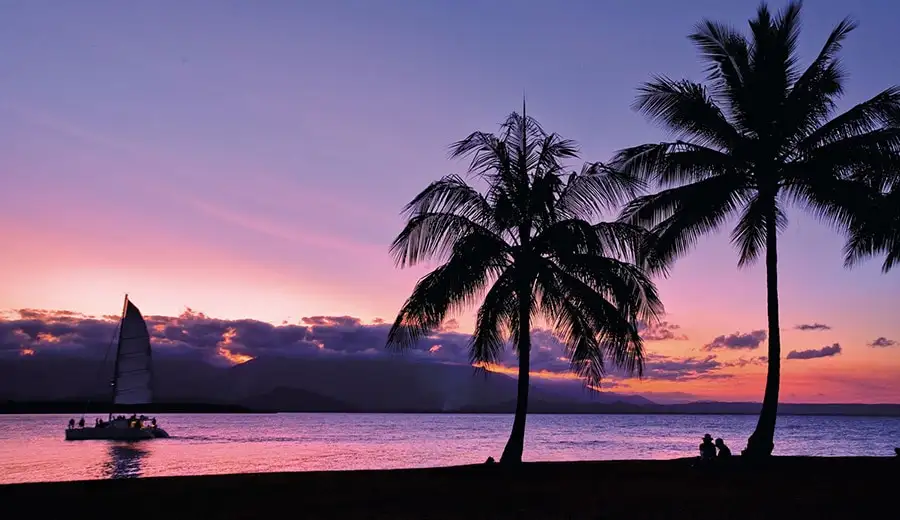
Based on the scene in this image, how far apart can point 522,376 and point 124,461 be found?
47485 millimetres

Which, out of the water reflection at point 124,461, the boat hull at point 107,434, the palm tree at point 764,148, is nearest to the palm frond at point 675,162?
the palm tree at point 764,148

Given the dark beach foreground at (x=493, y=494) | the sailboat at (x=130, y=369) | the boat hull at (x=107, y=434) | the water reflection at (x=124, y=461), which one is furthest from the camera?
the boat hull at (x=107, y=434)

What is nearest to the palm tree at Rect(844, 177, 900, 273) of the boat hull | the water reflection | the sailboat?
the water reflection

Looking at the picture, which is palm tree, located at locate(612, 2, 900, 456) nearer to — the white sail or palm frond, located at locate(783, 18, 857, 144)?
palm frond, located at locate(783, 18, 857, 144)

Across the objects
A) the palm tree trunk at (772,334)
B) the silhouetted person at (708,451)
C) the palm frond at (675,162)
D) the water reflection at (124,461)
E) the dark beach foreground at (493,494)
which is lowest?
the water reflection at (124,461)

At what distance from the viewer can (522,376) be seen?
20.5m

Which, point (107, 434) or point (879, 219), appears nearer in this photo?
point (879, 219)

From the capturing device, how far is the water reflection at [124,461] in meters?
46.9

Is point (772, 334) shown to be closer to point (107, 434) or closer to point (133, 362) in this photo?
point (133, 362)

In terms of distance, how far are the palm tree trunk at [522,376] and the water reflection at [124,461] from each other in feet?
104

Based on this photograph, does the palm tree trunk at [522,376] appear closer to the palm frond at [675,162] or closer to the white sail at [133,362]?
the palm frond at [675,162]

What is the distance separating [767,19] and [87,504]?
20.7m

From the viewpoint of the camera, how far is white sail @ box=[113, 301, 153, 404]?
80250mm

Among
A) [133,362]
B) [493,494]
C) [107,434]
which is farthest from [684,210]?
[107,434]
